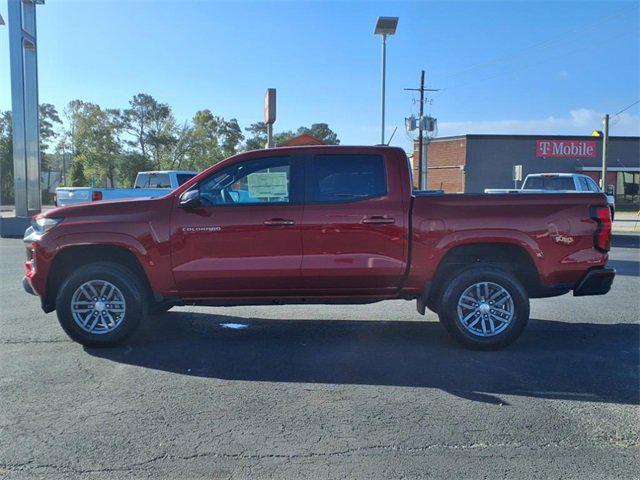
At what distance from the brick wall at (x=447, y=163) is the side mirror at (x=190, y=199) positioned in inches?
1502

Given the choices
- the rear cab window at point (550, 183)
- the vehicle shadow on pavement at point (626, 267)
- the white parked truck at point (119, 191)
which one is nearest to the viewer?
the vehicle shadow on pavement at point (626, 267)

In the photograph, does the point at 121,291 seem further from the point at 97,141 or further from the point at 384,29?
the point at 97,141

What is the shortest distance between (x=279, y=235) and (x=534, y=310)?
162 inches

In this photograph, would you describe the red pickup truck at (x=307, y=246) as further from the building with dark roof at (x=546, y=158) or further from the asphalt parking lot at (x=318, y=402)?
the building with dark roof at (x=546, y=158)

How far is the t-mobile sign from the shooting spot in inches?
1676

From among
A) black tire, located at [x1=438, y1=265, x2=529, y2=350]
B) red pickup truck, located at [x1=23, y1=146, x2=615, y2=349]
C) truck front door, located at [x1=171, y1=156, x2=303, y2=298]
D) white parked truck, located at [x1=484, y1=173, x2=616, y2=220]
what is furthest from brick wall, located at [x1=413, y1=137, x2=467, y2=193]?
truck front door, located at [x1=171, y1=156, x2=303, y2=298]

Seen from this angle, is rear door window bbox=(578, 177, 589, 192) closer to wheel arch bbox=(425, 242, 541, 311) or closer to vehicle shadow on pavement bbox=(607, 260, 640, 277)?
vehicle shadow on pavement bbox=(607, 260, 640, 277)

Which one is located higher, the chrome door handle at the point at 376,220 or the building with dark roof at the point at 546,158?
the building with dark roof at the point at 546,158

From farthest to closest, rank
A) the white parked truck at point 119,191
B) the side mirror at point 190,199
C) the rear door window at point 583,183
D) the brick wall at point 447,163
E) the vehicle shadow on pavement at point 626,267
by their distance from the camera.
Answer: the brick wall at point 447,163 → the rear door window at point 583,183 → the white parked truck at point 119,191 → the vehicle shadow on pavement at point 626,267 → the side mirror at point 190,199

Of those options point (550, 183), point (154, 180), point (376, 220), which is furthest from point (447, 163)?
point (376, 220)

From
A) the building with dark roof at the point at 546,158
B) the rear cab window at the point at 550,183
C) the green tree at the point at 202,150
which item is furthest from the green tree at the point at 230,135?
the rear cab window at the point at 550,183

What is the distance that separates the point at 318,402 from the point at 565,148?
1717 inches

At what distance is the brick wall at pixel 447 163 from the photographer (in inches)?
1722

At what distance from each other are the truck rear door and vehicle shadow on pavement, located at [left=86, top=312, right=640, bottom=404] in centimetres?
71
